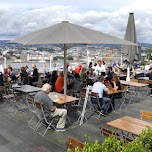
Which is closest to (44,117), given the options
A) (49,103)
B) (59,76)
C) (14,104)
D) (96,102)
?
(49,103)

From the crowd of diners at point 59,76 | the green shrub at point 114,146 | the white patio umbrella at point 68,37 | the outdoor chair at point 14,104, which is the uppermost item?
the white patio umbrella at point 68,37

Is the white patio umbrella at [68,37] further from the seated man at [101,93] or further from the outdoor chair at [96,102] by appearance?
the outdoor chair at [96,102]

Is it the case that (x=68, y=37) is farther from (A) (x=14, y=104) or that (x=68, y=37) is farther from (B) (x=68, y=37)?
(A) (x=14, y=104)

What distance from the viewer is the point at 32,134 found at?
17.9 feet

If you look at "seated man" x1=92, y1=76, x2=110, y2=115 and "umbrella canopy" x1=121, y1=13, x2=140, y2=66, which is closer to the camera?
"seated man" x1=92, y1=76, x2=110, y2=115

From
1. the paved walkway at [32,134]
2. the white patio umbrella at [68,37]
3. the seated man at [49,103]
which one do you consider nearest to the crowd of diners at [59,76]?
the paved walkway at [32,134]

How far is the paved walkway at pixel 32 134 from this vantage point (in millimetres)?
4820

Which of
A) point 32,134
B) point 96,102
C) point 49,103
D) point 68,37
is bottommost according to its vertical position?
point 32,134

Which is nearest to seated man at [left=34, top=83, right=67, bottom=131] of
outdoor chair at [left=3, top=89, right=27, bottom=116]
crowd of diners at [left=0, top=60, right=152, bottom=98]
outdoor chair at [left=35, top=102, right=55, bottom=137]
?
outdoor chair at [left=35, top=102, right=55, bottom=137]

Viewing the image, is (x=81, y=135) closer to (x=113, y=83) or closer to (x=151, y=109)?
(x=113, y=83)

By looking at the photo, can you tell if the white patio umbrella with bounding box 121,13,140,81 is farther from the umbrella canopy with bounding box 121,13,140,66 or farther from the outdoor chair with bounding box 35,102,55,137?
the outdoor chair with bounding box 35,102,55,137

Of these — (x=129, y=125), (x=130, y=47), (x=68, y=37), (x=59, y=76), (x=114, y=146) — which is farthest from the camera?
(x=130, y=47)

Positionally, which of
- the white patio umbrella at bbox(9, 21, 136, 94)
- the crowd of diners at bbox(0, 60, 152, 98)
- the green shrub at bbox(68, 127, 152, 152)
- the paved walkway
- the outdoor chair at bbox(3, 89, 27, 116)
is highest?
the white patio umbrella at bbox(9, 21, 136, 94)

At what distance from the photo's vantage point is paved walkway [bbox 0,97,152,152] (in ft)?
15.8
